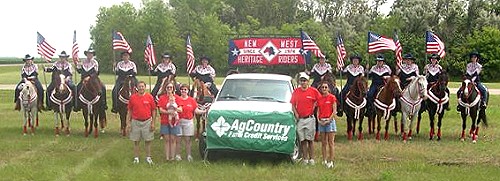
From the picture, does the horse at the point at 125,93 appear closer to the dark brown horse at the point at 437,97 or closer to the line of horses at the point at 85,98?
the line of horses at the point at 85,98

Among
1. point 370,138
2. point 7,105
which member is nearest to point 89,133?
point 370,138

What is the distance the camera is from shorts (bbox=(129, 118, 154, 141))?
39.4 ft

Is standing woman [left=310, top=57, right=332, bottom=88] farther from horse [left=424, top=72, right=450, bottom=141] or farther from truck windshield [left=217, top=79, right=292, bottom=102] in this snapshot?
truck windshield [left=217, top=79, right=292, bottom=102]

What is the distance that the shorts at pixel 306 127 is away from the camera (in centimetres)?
1182

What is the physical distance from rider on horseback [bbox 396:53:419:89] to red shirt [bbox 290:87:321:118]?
517cm

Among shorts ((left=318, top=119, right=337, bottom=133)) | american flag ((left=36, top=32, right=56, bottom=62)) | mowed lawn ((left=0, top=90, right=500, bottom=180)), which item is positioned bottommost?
mowed lawn ((left=0, top=90, right=500, bottom=180))

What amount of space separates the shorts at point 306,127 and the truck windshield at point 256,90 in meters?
0.87

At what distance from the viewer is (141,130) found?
12023 millimetres

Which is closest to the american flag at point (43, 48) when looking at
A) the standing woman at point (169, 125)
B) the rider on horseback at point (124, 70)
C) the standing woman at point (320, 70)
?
the rider on horseback at point (124, 70)

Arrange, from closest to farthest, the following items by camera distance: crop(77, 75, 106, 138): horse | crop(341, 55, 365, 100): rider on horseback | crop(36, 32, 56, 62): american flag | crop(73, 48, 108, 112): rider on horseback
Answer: crop(341, 55, 365, 100): rider on horseback
crop(77, 75, 106, 138): horse
crop(73, 48, 108, 112): rider on horseback
crop(36, 32, 56, 62): american flag

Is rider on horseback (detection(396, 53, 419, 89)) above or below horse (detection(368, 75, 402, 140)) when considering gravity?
above

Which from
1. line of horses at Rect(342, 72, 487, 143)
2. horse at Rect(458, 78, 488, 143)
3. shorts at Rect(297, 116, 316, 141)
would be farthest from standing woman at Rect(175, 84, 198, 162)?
horse at Rect(458, 78, 488, 143)

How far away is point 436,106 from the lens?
52.5 ft

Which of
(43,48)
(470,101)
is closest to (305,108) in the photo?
(470,101)
